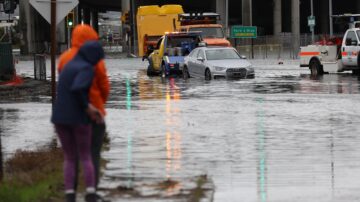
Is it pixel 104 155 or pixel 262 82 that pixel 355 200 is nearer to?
pixel 104 155

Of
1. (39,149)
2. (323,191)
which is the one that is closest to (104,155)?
(39,149)

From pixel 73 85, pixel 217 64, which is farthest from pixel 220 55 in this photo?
pixel 73 85

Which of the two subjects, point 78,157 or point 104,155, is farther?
point 104,155

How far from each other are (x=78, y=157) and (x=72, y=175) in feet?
0.66

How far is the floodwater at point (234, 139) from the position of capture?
38.0ft

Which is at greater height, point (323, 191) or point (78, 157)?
point (78, 157)

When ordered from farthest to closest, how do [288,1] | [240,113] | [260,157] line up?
[288,1] → [240,113] → [260,157]

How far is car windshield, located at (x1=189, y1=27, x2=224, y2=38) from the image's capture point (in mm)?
48938

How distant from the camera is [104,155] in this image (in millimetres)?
14125

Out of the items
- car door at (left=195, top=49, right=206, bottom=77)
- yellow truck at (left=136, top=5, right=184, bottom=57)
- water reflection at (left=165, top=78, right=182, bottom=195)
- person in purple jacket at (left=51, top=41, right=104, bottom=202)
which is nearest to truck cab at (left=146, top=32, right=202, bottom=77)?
car door at (left=195, top=49, right=206, bottom=77)

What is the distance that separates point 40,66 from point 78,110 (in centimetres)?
2925

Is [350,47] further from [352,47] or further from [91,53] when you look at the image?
[91,53]

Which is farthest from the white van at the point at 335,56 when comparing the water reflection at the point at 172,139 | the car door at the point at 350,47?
the water reflection at the point at 172,139

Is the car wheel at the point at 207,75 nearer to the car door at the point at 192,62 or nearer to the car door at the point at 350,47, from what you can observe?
the car door at the point at 192,62
